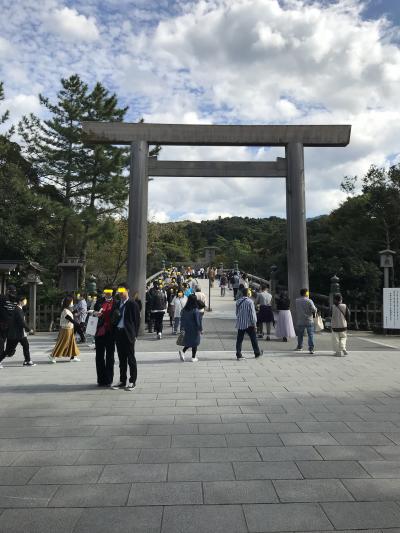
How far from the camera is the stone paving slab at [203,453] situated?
265cm

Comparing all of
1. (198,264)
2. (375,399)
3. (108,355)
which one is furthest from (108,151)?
(198,264)

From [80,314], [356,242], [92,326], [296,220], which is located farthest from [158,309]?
[356,242]

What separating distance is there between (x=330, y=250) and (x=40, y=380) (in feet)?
44.2

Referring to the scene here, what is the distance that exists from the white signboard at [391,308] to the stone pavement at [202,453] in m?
5.13

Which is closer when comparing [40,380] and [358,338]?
[40,380]

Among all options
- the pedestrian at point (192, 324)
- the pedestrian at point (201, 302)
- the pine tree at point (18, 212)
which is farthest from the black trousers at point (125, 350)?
the pine tree at point (18, 212)

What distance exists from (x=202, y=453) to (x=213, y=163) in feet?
30.9

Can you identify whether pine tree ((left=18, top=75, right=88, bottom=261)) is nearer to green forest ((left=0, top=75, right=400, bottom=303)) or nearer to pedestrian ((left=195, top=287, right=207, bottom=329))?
green forest ((left=0, top=75, right=400, bottom=303))

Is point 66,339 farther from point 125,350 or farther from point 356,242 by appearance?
point 356,242

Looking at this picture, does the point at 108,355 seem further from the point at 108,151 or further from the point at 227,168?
the point at 108,151

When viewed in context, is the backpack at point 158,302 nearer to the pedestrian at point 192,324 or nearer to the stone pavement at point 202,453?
the pedestrian at point 192,324

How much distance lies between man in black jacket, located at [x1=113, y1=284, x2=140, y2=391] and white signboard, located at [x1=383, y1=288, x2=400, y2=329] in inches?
331

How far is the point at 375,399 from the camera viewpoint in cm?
545

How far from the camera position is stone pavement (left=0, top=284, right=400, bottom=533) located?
8.69ft
